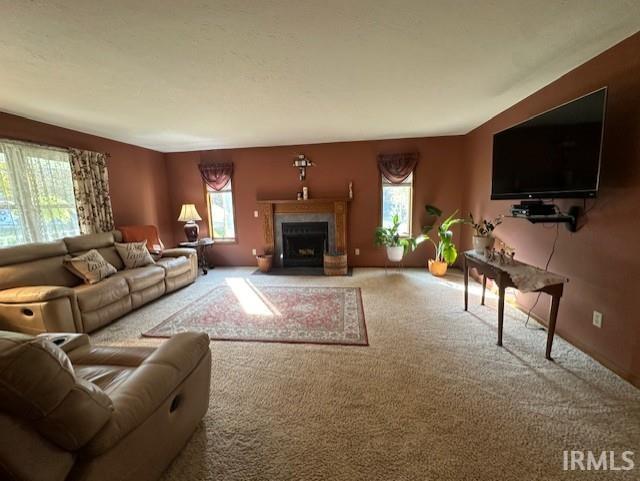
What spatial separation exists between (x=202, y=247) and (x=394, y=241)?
12.0 feet

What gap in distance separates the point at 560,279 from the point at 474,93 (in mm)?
2023

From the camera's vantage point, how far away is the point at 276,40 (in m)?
1.82

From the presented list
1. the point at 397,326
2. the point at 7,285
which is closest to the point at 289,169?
the point at 397,326

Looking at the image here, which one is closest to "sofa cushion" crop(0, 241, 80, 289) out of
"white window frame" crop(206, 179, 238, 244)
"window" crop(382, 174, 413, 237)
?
"white window frame" crop(206, 179, 238, 244)

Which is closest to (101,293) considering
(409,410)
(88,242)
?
(88,242)

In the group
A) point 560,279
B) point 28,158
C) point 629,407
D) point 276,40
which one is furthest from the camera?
point 28,158

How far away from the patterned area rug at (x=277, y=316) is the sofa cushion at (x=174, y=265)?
619mm

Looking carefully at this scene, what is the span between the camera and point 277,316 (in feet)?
10.1

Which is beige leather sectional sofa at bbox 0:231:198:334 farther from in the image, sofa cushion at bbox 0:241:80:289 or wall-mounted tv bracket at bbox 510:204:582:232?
wall-mounted tv bracket at bbox 510:204:582:232

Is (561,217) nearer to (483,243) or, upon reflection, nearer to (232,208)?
(483,243)

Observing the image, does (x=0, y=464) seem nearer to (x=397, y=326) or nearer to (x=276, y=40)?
(x=276, y=40)

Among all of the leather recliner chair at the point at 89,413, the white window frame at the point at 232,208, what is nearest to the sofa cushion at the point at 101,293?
the leather recliner chair at the point at 89,413

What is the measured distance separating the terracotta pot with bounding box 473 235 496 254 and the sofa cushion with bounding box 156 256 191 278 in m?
4.01

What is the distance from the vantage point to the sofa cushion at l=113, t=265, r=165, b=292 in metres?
3.24
